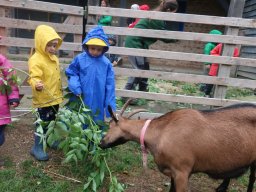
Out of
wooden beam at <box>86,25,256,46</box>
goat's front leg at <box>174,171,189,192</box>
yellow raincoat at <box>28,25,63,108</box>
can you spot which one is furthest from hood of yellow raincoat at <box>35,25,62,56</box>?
goat's front leg at <box>174,171,189,192</box>

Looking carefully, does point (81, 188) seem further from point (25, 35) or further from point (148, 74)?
point (25, 35)

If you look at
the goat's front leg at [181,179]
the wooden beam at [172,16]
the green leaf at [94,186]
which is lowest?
the green leaf at [94,186]

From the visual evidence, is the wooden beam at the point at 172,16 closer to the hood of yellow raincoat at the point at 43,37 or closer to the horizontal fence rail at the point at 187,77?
the horizontal fence rail at the point at 187,77

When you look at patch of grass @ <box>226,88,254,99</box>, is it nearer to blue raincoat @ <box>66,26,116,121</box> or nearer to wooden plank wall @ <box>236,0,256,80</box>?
wooden plank wall @ <box>236,0,256,80</box>

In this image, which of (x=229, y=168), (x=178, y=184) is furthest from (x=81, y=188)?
(x=229, y=168)

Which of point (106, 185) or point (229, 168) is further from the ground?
point (229, 168)

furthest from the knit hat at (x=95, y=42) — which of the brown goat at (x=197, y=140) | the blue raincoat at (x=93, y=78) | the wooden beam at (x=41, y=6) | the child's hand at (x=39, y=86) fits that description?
the wooden beam at (x=41, y=6)

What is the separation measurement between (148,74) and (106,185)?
2.34 m

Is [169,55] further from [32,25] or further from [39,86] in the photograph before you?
[39,86]

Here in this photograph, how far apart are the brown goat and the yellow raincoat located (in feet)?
3.52

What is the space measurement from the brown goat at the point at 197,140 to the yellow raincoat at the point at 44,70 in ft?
3.52

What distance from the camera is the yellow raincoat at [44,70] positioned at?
3.85 metres

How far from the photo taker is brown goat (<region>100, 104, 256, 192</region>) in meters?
3.23

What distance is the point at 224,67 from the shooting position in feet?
18.0
